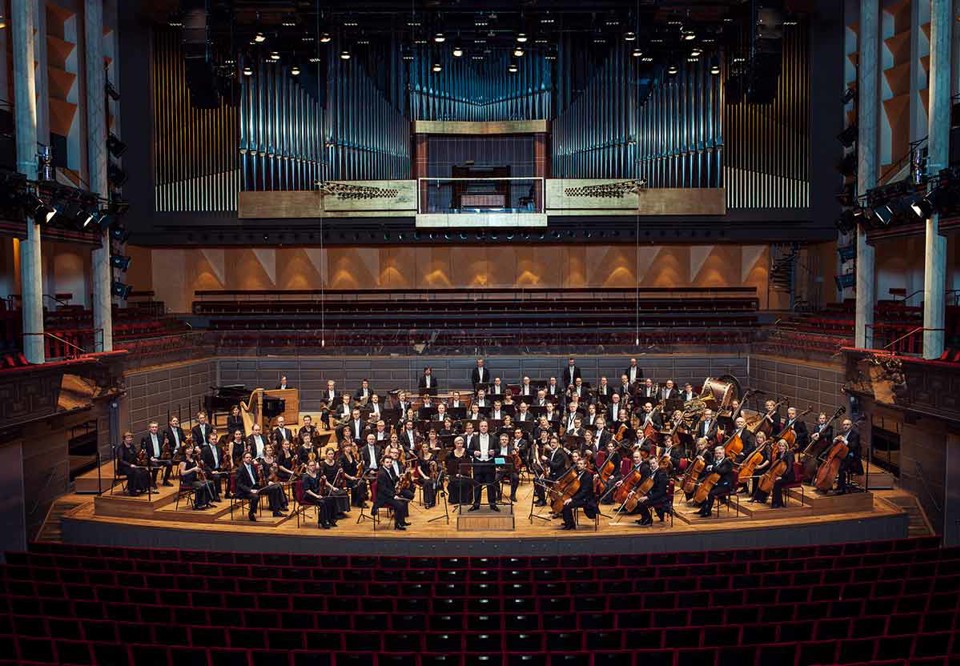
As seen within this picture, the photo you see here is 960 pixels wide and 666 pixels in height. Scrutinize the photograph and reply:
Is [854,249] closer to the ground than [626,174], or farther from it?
closer to the ground

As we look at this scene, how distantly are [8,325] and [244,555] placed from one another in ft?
22.1

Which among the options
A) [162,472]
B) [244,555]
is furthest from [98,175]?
[244,555]

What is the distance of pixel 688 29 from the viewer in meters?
16.9

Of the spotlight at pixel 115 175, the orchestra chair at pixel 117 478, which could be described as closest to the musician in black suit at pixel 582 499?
the orchestra chair at pixel 117 478

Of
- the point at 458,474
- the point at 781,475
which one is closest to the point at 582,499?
the point at 458,474

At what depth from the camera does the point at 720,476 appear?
1054cm

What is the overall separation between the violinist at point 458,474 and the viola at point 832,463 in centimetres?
516

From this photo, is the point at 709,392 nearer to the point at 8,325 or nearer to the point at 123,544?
the point at 123,544

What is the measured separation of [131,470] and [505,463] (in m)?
5.73

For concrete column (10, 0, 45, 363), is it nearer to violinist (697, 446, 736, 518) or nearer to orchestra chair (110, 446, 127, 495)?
orchestra chair (110, 446, 127, 495)

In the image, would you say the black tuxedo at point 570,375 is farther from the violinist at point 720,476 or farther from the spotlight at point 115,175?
the spotlight at point 115,175

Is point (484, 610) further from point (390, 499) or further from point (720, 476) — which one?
point (720, 476)

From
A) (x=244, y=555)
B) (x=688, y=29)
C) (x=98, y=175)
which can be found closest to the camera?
(x=244, y=555)

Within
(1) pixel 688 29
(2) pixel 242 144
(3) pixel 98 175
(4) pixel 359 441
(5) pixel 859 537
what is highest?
(1) pixel 688 29
